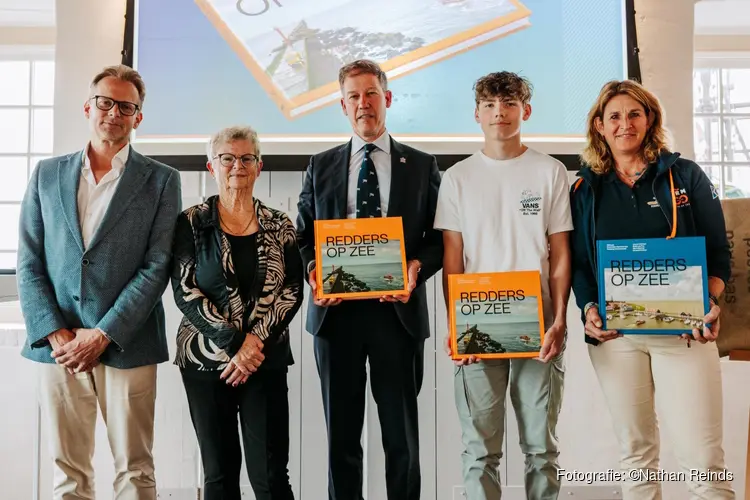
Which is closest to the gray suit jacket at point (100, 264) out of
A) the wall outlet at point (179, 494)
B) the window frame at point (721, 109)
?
the wall outlet at point (179, 494)

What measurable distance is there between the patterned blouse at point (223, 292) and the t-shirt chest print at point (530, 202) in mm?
808

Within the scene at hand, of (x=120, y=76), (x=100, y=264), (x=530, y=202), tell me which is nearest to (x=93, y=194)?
(x=100, y=264)

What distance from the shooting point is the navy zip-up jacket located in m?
1.95

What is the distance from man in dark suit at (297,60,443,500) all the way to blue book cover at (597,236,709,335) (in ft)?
1.91

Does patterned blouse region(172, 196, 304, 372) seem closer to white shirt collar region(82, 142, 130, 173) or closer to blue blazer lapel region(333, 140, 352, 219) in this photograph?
blue blazer lapel region(333, 140, 352, 219)

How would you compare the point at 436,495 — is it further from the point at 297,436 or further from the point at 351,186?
the point at 351,186

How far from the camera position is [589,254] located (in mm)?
1985

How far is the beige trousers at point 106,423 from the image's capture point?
6.49 ft

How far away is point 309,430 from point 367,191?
1.40 metres

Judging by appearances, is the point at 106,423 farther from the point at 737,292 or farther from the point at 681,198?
the point at 737,292

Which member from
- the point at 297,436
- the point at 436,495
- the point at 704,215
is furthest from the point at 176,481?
the point at 704,215

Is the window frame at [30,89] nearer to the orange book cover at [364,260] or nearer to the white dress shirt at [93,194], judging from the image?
the white dress shirt at [93,194]

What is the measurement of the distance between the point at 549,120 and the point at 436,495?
6.41ft

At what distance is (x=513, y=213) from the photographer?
6.54ft
